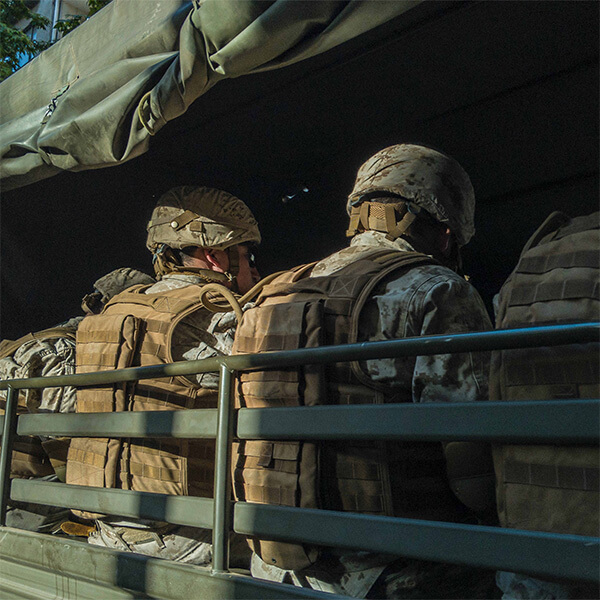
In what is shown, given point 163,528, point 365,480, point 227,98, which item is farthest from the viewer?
point 227,98

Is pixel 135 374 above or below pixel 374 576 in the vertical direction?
above

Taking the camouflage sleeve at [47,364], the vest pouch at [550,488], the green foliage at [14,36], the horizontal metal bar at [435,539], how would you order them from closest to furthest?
1. the horizontal metal bar at [435,539]
2. the vest pouch at [550,488]
3. the camouflage sleeve at [47,364]
4. the green foliage at [14,36]

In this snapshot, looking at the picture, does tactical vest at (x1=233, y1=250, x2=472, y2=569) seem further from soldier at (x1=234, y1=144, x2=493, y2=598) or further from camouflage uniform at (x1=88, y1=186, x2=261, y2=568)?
camouflage uniform at (x1=88, y1=186, x2=261, y2=568)

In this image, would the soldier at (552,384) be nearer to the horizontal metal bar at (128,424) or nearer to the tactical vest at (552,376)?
the tactical vest at (552,376)

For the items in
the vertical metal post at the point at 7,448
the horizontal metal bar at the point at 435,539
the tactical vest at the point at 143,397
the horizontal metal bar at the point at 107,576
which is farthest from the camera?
the tactical vest at the point at 143,397

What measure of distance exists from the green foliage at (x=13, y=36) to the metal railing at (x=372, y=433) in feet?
35.2

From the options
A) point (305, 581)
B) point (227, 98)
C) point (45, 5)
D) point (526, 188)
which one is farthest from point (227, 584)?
point (45, 5)

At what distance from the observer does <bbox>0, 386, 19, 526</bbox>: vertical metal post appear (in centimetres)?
263

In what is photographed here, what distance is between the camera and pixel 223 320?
2.94m

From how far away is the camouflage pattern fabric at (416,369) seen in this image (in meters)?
1.96

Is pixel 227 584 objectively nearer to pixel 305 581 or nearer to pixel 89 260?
pixel 305 581

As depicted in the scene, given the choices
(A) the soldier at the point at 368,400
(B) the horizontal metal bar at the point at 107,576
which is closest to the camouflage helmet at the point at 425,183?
(A) the soldier at the point at 368,400

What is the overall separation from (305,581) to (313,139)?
9.01 ft

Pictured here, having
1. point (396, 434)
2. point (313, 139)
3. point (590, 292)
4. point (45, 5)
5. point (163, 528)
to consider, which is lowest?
point (163, 528)
